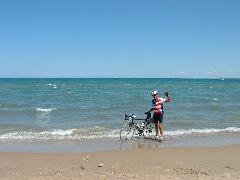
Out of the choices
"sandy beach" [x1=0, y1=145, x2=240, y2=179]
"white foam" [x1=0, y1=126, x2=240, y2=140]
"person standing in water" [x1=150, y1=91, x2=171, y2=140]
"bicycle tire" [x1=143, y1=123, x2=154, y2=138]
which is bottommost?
"white foam" [x1=0, y1=126, x2=240, y2=140]

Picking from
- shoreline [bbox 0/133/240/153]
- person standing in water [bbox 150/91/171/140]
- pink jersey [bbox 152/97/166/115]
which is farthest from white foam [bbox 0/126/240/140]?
pink jersey [bbox 152/97/166/115]

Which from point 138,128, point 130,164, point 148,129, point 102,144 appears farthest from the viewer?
point 148,129

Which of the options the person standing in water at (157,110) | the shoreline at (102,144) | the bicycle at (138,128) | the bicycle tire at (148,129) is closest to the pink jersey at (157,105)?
the person standing in water at (157,110)

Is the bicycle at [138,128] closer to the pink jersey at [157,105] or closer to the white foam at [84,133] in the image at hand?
the pink jersey at [157,105]

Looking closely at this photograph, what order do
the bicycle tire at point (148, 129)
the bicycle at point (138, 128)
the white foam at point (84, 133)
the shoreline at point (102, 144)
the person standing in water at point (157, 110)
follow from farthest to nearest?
1. the white foam at point (84, 133)
2. the bicycle tire at point (148, 129)
3. the bicycle at point (138, 128)
4. the person standing in water at point (157, 110)
5. the shoreline at point (102, 144)

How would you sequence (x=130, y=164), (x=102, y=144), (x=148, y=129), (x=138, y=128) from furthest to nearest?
(x=148, y=129), (x=138, y=128), (x=102, y=144), (x=130, y=164)

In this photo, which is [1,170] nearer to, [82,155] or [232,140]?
[82,155]

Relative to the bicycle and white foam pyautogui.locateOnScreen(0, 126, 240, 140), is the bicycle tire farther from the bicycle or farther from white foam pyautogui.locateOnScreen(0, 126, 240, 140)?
white foam pyautogui.locateOnScreen(0, 126, 240, 140)

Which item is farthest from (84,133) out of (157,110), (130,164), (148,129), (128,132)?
(130,164)

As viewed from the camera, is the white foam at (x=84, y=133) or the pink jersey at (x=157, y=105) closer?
the pink jersey at (x=157, y=105)

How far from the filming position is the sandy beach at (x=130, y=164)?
883cm

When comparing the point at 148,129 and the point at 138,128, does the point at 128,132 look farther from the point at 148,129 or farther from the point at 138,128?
the point at 148,129

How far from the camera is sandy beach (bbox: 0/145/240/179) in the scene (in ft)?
29.0

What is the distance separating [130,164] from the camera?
33.0 feet
